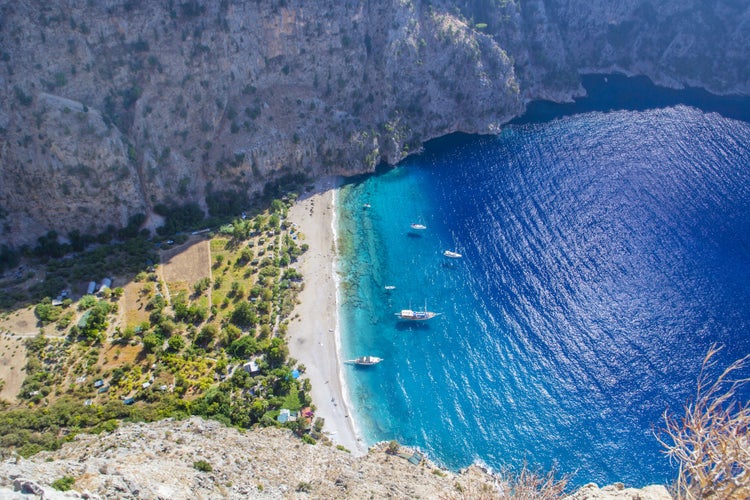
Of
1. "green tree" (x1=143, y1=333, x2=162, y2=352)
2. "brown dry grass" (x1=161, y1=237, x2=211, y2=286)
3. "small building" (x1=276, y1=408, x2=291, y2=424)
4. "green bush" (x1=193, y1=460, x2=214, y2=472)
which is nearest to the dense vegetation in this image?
"green tree" (x1=143, y1=333, x2=162, y2=352)

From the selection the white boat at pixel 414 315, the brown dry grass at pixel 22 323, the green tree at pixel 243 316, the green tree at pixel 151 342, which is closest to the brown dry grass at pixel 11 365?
the brown dry grass at pixel 22 323

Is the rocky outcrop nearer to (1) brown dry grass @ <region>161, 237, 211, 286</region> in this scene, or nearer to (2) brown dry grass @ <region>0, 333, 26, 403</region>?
(2) brown dry grass @ <region>0, 333, 26, 403</region>

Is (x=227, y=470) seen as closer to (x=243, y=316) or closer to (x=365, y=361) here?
(x=365, y=361)

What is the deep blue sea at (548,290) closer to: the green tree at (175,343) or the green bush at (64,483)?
the green tree at (175,343)

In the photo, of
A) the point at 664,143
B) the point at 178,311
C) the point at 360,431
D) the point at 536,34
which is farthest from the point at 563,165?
the point at 178,311

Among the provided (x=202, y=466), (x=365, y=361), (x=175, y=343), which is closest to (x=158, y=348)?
(x=175, y=343)

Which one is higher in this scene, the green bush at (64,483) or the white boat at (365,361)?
the green bush at (64,483)
